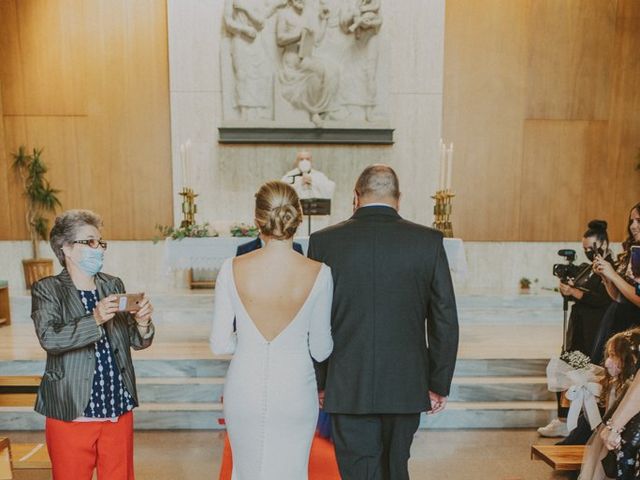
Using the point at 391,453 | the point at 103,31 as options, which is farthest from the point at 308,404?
the point at 103,31

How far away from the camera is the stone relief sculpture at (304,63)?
6586mm

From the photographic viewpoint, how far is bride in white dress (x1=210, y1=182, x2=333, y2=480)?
1.76 m

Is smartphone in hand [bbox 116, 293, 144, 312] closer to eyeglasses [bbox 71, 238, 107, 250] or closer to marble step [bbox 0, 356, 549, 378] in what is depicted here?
eyeglasses [bbox 71, 238, 107, 250]

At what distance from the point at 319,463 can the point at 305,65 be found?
17.0ft

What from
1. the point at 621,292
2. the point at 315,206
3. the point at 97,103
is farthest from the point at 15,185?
the point at 621,292

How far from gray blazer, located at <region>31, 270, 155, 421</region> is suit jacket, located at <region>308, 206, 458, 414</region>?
1009 mm

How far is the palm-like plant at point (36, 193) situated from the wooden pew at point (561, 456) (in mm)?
6638

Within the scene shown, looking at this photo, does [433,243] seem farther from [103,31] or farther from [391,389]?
[103,31]

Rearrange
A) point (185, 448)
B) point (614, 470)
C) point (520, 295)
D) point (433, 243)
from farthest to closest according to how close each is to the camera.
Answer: point (520, 295) → point (185, 448) → point (614, 470) → point (433, 243)

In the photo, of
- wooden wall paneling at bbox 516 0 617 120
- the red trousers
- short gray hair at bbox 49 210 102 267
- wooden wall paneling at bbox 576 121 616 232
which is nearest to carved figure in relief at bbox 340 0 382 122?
wooden wall paneling at bbox 516 0 617 120

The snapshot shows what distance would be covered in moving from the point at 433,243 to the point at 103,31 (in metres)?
6.60

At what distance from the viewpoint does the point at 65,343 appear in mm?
1965

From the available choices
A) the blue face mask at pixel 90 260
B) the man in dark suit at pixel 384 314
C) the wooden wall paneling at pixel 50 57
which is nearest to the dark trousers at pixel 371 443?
the man in dark suit at pixel 384 314

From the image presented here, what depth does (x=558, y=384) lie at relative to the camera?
2.89m
